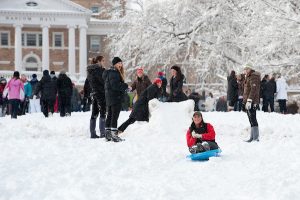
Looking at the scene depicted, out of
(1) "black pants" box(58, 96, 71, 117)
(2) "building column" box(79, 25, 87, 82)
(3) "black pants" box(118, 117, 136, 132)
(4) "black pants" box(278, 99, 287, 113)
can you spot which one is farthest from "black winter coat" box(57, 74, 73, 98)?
(2) "building column" box(79, 25, 87, 82)

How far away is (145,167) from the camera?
349 inches

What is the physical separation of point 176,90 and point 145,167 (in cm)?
735

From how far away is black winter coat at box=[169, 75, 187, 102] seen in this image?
52.0 feet

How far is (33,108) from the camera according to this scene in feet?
86.0

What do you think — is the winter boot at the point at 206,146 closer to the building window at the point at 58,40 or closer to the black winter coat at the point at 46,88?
the black winter coat at the point at 46,88

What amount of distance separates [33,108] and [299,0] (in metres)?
12.5

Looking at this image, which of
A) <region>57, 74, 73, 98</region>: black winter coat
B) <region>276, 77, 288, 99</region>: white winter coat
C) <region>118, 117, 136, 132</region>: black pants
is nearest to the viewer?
A: <region>118, 117, 136, 132</region>: black pants

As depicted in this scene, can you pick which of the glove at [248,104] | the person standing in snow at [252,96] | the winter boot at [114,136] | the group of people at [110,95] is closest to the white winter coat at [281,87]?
the group of people at [110,95]

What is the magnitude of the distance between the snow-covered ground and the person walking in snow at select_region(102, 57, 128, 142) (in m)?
0.39

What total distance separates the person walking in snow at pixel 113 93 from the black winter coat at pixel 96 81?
1.99ft

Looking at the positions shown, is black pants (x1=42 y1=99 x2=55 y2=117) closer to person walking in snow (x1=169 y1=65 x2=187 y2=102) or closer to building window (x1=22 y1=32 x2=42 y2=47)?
person walking in snow (x1=169 y1=65 x2=187 y2=102)

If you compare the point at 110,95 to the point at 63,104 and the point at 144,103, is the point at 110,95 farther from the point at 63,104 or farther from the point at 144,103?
the point at 63,104

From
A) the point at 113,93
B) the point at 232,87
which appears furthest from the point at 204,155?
the point at 232,87

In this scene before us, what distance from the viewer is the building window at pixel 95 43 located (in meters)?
63.3
